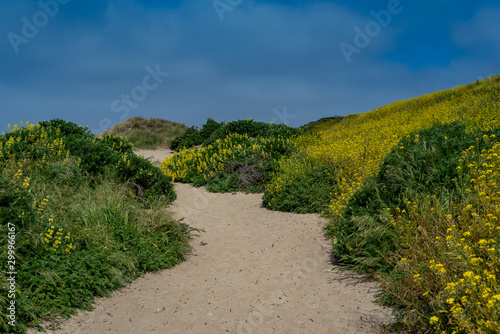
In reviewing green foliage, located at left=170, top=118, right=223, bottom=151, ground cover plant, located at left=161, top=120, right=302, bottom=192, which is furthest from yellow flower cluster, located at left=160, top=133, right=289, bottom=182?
green foliage, located at left=170, top=118, right=223, bottom=151

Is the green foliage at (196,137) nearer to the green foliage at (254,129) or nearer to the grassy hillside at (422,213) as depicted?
the green foliage at (254,129)

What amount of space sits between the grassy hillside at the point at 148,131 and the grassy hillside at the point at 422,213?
16.4m

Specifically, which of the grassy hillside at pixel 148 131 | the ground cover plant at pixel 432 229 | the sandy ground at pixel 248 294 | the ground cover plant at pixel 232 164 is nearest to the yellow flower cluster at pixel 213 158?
the ground cover plant at pixel 232 164

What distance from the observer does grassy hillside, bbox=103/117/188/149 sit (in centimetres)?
2614

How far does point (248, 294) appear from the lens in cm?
572

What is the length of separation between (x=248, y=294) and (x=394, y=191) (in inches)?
110

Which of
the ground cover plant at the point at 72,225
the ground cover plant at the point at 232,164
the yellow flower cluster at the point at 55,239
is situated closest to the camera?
the ground cover plant at the point at 72,225

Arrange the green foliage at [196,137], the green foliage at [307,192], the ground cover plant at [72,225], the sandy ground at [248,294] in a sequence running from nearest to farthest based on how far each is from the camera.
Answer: the sandy ground at [248,294], the ground cover plant at [72,225], the green foliage at [307,192], the green foliage at [196,137]

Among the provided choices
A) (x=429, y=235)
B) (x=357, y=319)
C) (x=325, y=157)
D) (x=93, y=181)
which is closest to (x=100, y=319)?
(x=357, y=319)

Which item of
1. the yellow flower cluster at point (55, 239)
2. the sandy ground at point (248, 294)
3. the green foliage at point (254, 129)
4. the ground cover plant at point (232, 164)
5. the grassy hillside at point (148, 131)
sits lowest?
the sandy ground at point (248, 294)

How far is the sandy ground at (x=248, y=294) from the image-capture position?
4.71m

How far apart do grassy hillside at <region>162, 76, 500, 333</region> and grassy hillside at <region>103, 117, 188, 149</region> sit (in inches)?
645

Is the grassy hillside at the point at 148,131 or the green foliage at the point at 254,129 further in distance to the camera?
the grassy hillside at the point at 148,131

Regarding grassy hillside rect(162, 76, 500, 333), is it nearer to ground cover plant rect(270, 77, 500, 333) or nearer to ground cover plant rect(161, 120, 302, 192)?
ground cover plant rect(270, 77, 500, 333)
